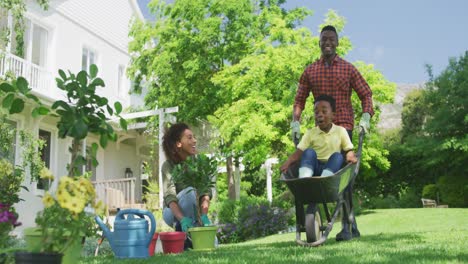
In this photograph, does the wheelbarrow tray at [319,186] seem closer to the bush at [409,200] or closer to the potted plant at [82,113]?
the potted plant at [82,113]

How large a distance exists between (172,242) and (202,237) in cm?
25

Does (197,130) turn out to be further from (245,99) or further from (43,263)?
(43,263)

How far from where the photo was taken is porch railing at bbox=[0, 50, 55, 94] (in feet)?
40.0

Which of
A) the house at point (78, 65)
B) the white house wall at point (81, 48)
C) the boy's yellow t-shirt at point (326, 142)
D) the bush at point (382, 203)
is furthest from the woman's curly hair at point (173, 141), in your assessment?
the bush at point (382, 203)

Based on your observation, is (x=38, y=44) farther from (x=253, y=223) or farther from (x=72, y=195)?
(x=72, y=195)

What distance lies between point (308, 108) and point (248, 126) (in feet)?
4.93

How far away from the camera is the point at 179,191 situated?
482cm

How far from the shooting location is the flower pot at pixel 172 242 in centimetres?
434

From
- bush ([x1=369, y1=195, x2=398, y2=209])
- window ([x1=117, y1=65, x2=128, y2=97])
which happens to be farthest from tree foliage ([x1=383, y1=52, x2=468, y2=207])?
window ([x1=117, y1=65, x2=128, y2=97])

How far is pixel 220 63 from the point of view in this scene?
1633 centimetres

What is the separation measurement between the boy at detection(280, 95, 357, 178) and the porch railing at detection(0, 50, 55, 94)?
8.93 meters

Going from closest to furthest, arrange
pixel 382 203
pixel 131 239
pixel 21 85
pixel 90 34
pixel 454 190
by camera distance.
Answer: pixel 21 85 → pixel 131 239 → pixel 90 34 → pixel 454 190 → pixel 382 203

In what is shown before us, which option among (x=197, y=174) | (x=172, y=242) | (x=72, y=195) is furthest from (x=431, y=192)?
(x=72, y=195)

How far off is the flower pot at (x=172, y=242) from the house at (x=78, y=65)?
827 centimetres
